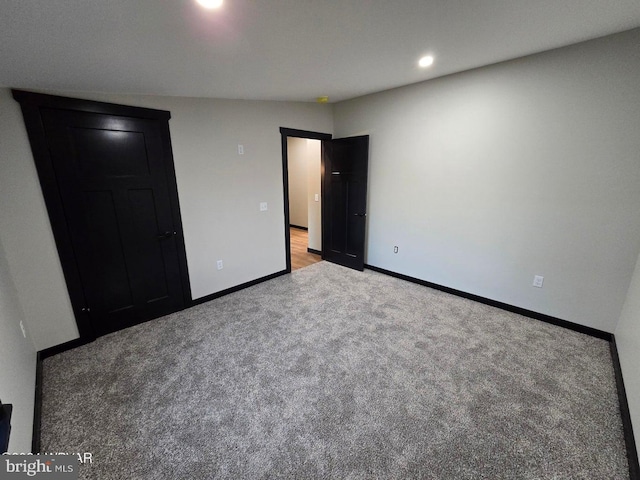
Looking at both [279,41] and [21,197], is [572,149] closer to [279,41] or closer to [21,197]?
[279,41]

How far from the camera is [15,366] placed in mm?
1538

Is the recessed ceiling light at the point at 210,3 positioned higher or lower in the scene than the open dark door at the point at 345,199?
higher

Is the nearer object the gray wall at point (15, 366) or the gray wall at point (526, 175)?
the gray wall at point (15, 366)

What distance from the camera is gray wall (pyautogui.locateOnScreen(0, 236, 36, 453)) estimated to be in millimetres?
1292

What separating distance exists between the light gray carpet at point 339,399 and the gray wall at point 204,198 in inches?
21.2

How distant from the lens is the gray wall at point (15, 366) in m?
1.29

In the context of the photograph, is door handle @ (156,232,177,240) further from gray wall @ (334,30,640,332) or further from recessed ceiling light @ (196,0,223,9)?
gray wall @ (334,30,640,332)

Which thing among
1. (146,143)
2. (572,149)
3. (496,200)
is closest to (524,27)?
(572,149)

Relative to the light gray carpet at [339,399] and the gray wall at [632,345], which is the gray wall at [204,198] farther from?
the gray wall at [632,345]

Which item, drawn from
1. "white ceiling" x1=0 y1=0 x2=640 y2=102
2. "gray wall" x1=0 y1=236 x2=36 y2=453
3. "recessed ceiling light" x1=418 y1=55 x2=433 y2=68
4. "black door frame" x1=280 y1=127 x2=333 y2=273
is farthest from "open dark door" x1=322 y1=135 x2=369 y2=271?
"gray wall" x1=0 y1=236 x2=36 y2=453

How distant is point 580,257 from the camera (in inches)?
94.7

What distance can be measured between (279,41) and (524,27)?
1.64 meters

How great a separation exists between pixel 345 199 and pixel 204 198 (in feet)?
6.68

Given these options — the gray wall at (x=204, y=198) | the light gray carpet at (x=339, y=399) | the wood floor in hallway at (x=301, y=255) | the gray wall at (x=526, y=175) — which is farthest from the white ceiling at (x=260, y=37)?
the wood floor in hallway at (x=301, y=255)
